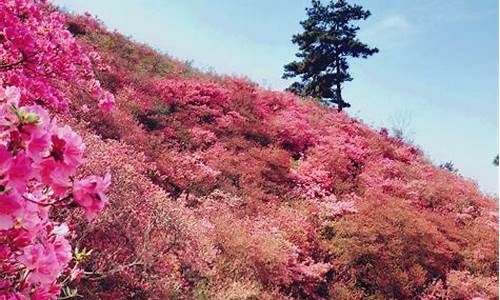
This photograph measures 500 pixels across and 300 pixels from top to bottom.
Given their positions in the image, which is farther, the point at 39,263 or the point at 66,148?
the point at 39,263

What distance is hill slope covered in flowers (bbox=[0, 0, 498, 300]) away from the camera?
24.3ft

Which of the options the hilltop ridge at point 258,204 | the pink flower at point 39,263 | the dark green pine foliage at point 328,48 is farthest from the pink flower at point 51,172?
the dark green pine foliage at point 328,48

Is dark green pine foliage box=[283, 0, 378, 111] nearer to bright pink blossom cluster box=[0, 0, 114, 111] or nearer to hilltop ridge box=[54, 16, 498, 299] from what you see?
hilltop ridge box=[54, 16, 498, 299]

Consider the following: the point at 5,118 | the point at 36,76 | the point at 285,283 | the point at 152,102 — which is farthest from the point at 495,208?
the point at 5,118

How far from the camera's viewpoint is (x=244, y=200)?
40.5ft

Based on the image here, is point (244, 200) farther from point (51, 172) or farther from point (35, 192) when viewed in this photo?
point (51, 172)

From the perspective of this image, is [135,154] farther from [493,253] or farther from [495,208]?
[495,208]

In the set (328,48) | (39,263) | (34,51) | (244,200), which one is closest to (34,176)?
(39,263)

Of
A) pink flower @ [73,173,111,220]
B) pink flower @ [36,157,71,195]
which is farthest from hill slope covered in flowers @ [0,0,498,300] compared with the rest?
pink flower @ [36,157,71,195]

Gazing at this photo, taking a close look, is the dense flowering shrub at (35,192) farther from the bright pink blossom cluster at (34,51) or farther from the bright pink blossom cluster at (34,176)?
the bright pink blossom cluster at (34,51)

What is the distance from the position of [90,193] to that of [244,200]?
A: 34.4 feet

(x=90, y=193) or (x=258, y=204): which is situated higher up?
(x=90, y=193)

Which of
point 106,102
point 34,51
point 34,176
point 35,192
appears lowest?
point 35,192

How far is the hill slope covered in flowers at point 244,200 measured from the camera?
7.42 m
